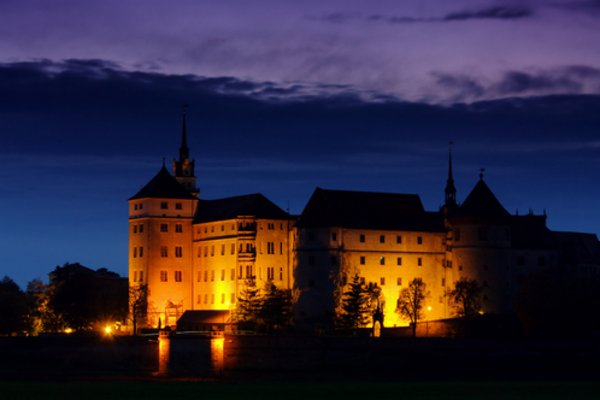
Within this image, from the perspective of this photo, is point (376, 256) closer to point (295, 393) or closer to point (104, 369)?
point (104, 369)

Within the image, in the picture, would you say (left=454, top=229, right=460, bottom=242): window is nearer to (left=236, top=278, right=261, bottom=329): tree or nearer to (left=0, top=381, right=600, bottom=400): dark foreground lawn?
(left=236, top=278, right=261, bottom=329): tree

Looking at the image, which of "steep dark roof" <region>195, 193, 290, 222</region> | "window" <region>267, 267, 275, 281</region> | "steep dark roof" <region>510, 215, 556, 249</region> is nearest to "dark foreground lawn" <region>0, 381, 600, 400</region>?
"window" <region>267, 267, 275, 281</region>

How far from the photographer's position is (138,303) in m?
151

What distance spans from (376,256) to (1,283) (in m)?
54.6

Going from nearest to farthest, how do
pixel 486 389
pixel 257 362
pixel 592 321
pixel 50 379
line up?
pixel 486 389, pixel 50 379, pixel 257 362, pixel 592 321

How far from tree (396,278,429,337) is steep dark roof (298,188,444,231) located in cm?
673

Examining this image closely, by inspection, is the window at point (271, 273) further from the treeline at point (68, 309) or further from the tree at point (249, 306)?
the treeline at point (68, 309)

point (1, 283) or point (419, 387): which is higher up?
point (1, 283)

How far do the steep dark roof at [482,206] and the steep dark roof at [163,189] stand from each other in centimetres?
3085

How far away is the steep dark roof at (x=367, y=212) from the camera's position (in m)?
145

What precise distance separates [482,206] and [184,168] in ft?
135

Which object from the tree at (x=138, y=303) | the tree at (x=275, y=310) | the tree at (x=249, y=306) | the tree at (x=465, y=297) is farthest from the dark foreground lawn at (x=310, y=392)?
the tree at (x=138, y=303)

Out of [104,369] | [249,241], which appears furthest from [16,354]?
[249,241]

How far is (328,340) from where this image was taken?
120 metres
